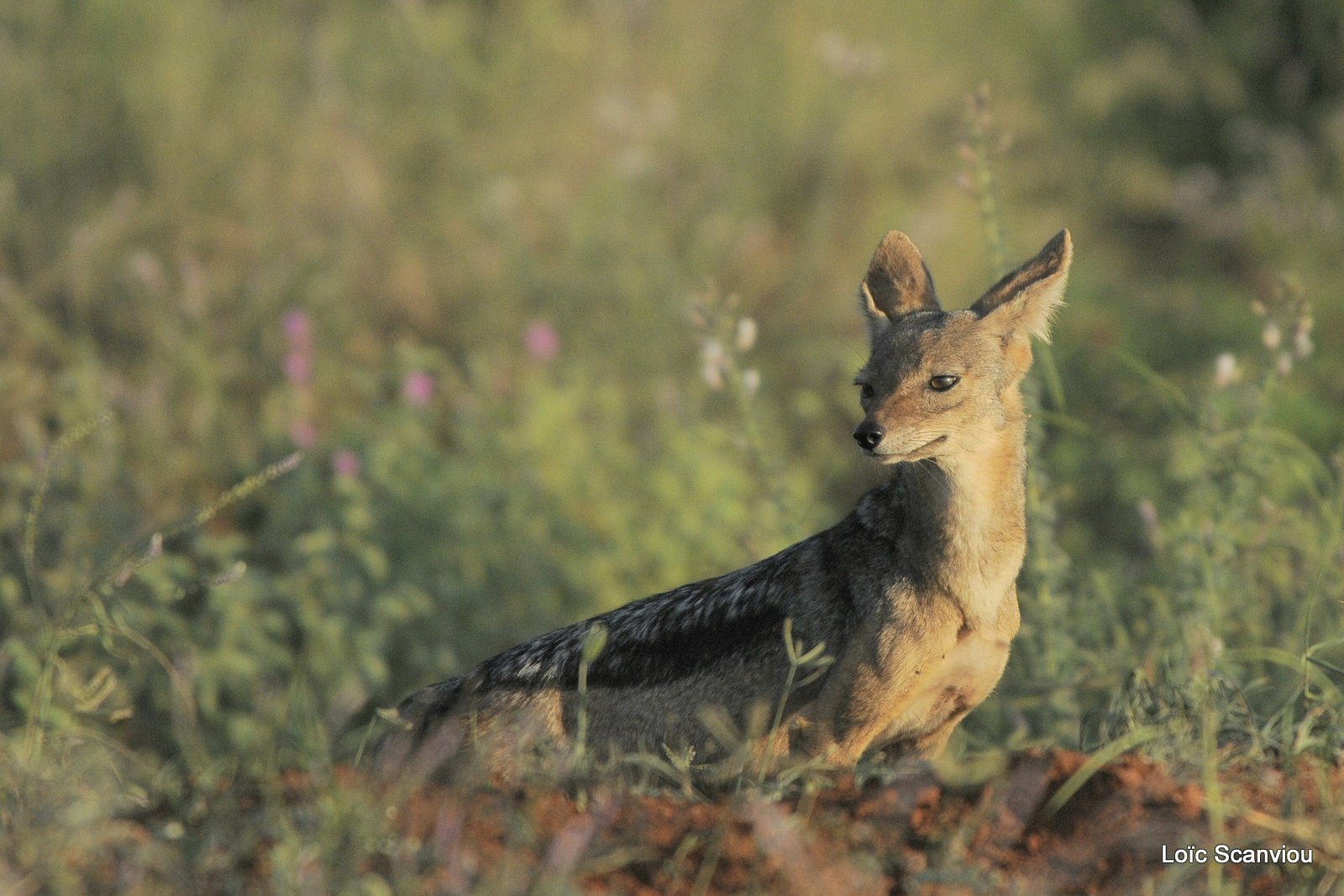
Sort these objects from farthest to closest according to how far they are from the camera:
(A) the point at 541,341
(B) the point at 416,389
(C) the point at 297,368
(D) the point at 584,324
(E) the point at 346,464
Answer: (D) the point at 584,324 < (A) the point at 541,341 < (C) the point at 297,368 < (B) the point at 416,389 < (E) the point at 346,464

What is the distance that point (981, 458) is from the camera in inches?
166

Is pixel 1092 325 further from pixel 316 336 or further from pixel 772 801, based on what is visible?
pixel 772 801

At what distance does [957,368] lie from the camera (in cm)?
422

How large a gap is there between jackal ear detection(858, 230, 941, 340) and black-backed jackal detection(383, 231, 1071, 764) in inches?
10.3

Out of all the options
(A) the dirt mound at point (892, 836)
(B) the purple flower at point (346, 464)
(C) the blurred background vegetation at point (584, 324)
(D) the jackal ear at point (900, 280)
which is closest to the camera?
(A) the dirt mound at point (892, 836)

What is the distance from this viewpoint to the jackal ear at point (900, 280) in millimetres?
4684

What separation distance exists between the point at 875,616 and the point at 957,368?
77 cm

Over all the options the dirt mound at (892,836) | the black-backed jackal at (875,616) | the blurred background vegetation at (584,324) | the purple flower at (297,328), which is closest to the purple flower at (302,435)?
the blurred background vegetation at (584,324)

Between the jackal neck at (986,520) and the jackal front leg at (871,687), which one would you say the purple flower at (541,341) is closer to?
the jackal neck at (986,520)

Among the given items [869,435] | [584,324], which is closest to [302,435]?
[584,324]

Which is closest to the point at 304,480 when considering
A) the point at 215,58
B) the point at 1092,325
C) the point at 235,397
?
the point at 235,397

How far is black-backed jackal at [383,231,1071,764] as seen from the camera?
3955 millimetres

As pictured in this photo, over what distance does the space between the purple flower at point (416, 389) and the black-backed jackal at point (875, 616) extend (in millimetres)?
2848

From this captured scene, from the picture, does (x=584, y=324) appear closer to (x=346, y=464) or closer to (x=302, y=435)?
(x=302, y=435)
